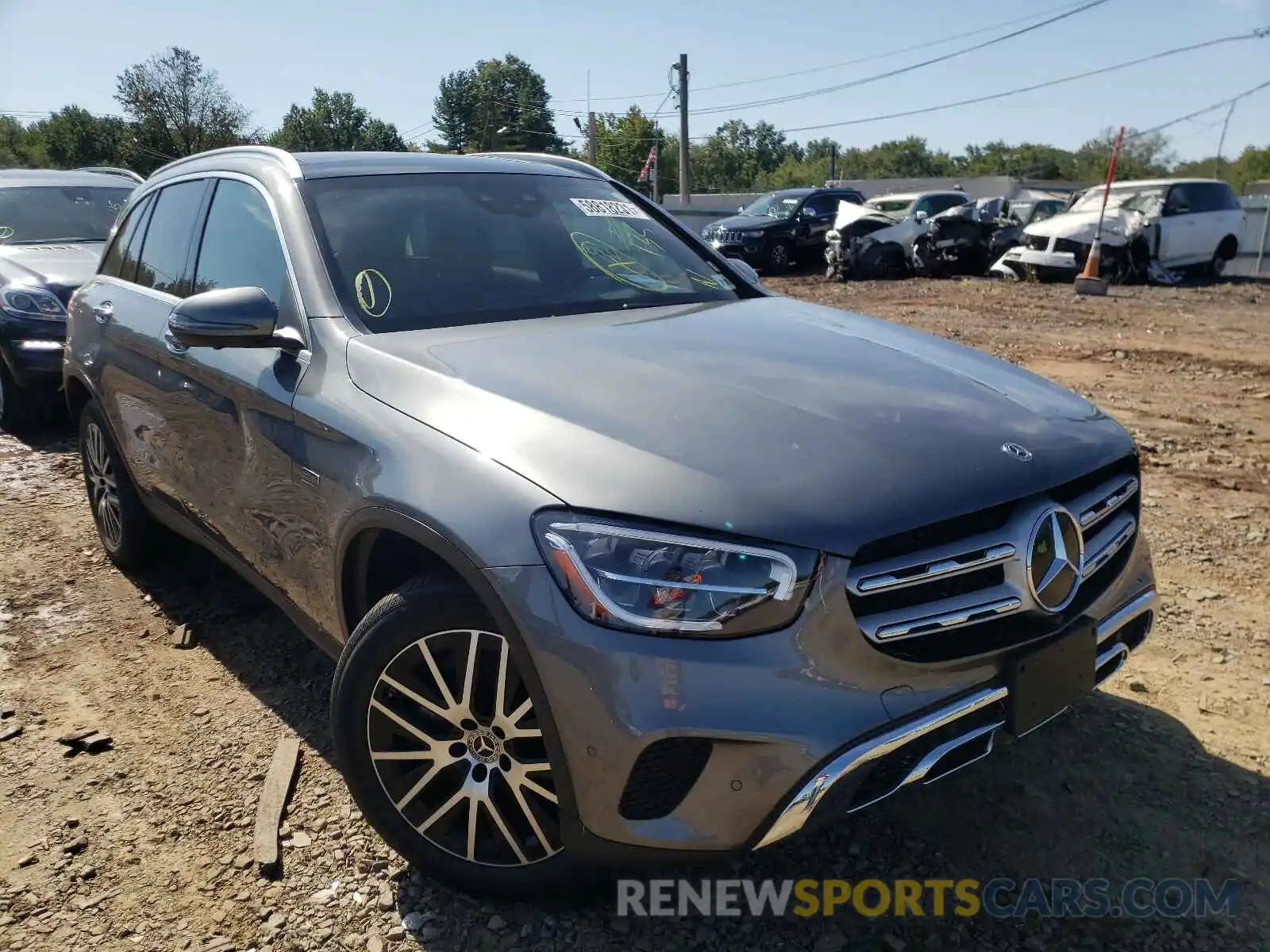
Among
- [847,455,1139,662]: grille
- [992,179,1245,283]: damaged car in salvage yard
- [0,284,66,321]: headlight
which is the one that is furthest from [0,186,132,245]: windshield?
[992,179,1245,283]: damaged car in salvage yard

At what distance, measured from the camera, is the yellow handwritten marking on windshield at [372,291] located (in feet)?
8.56

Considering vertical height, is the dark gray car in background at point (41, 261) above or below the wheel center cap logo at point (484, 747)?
above

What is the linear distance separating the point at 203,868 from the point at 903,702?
1.78m

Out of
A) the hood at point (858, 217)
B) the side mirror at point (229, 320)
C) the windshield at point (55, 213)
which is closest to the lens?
the side mirror at point (229, 320)

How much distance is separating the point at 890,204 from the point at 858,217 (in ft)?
10.1

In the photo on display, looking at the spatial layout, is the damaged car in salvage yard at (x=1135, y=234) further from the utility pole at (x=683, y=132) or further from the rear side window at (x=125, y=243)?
the utility pole at (x=683, y=132)

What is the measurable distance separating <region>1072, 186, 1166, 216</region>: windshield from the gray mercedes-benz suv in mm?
14681

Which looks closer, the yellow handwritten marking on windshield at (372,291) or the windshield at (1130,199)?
the yellow handwritten marking on windshield at (372,291)

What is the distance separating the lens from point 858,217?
17438 millimetres

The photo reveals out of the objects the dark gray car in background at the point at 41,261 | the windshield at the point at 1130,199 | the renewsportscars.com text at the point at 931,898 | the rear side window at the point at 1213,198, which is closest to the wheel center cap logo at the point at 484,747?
the renewsportscars.com text at the point at 931,898

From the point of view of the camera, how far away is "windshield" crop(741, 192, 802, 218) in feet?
62.6

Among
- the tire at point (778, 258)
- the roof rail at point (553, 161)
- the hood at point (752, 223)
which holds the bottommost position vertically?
the tire at point (778, 258)

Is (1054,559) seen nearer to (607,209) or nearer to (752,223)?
(607,209)

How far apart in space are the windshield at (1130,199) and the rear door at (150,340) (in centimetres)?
1502
